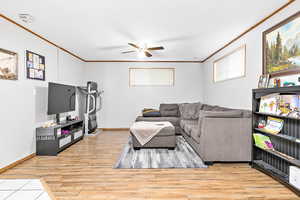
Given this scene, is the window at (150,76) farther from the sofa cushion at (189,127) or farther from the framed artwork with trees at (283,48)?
the framed artwork with trees at (283,48)

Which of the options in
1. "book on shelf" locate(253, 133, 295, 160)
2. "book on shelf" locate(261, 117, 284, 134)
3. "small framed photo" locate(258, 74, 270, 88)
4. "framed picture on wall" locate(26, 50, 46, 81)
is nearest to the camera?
"book on shelf" locate(261, 117, 284, 134)

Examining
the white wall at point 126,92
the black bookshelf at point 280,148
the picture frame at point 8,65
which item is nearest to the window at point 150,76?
the white wall at point 126,92

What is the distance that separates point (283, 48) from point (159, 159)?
2.74m

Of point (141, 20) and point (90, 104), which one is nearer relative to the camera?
point (141, 20)

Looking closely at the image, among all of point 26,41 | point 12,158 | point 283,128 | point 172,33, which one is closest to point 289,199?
point 283,128

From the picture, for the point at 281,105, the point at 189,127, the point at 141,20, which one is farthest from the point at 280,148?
the point at 141,20

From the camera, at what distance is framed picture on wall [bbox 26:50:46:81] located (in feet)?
11.5

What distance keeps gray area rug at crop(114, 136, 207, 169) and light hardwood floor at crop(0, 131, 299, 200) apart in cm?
17

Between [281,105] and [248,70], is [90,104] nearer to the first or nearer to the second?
[248,70]

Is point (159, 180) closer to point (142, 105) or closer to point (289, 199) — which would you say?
point (289, 199)

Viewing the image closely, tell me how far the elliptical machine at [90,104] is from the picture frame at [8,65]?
254cm

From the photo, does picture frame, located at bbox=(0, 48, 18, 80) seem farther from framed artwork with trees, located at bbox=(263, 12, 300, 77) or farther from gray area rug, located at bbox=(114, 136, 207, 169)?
framed artwork with trees, located at bbox=(263, 12, 300, 77)

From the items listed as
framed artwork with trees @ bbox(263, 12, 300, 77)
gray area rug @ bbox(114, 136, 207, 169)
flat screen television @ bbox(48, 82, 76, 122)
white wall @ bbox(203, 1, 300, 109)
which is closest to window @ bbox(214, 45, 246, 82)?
white wall @ bbox(203, 1, 300, 109)

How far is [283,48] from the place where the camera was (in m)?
2.62
